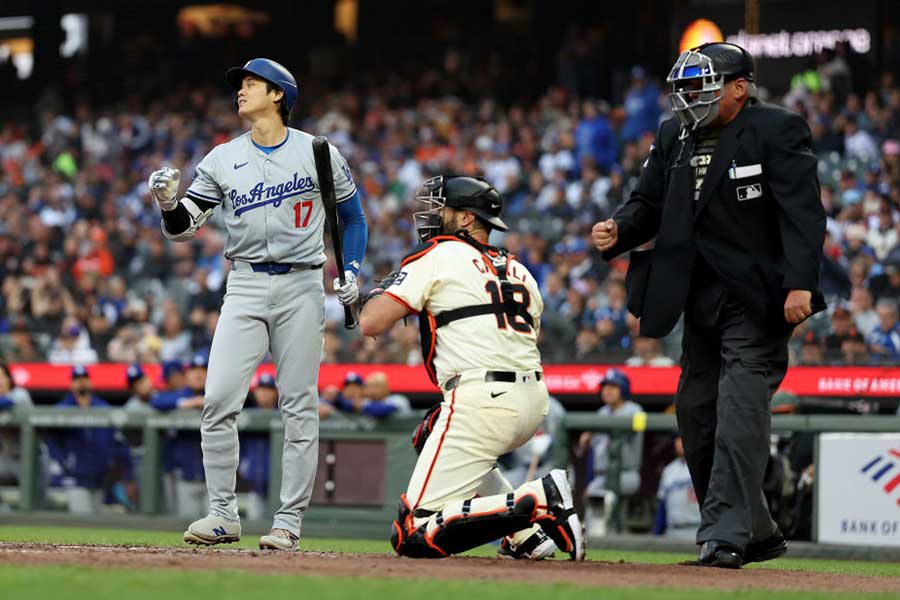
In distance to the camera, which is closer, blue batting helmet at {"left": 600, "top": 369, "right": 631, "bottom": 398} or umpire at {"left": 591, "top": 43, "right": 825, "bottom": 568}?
umpire at {"left": 591, "top": 43, "right": 825, "bottom": 568}

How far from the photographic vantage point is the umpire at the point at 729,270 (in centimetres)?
→ 578

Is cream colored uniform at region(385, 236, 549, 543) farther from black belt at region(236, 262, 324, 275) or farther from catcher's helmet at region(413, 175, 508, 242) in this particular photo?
black belt at region(236, 262, 324, 275)

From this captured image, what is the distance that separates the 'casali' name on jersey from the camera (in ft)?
21.8

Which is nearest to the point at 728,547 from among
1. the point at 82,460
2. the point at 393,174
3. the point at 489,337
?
the point at 489,337

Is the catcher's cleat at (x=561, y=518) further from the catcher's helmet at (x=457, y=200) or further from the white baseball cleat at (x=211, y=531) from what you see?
the white baseball cleat at (x=211, y=531)

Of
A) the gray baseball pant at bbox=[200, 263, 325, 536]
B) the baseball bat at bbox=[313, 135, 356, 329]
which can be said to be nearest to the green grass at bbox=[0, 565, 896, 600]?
the gray baseball pant at bbox=[200, 263, 325, 536]

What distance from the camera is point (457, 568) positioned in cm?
521

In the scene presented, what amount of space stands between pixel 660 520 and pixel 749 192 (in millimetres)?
5019

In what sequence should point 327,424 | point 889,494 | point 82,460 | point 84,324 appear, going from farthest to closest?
1. point 84,324
2. point 82,460
3. point 327,424
4. point 889,494

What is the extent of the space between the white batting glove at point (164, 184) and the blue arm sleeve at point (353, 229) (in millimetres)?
817

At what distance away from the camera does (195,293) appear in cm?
1786

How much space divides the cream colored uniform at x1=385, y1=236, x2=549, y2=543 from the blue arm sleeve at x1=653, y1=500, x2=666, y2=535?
4.84 meters

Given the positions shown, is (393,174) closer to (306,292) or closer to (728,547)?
(306,292)

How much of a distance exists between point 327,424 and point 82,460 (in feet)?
7.42
